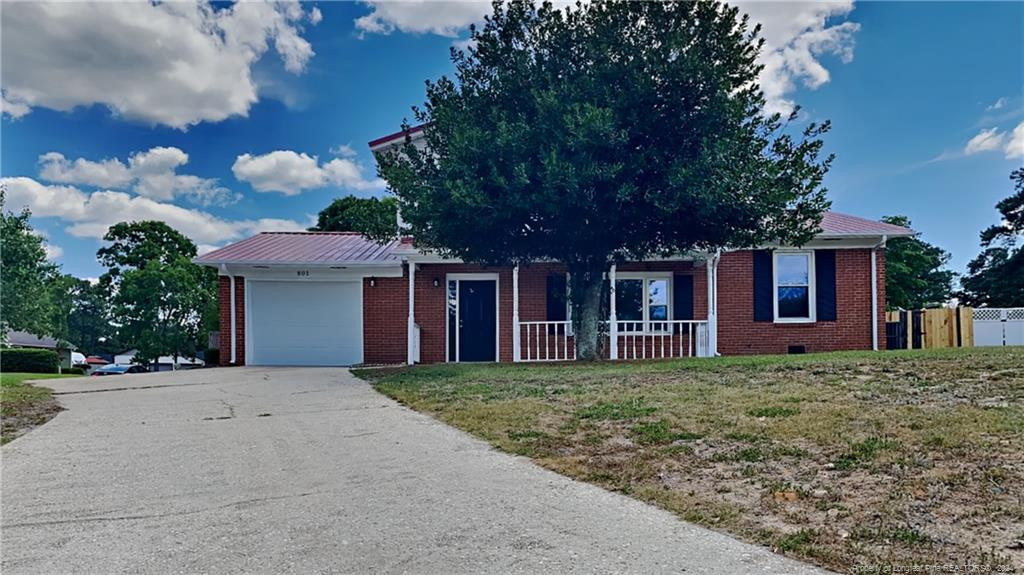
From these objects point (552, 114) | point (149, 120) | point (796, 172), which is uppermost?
point (149, 120)

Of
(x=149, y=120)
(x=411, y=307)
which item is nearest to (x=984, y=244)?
(x=411, y=307)

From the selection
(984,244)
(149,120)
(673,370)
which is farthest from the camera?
(984,244)

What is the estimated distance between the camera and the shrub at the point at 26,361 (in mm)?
19219

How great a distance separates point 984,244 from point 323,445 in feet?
135

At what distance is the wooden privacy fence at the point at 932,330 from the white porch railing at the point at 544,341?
24.9ft

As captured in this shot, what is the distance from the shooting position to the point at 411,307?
15.1 metres

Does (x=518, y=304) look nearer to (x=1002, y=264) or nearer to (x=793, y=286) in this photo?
(x=793, y=286)

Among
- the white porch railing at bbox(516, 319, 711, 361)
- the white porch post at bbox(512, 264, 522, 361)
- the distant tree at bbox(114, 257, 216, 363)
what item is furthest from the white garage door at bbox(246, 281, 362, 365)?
the distant tree at bbox(114, 257, 216, 363)

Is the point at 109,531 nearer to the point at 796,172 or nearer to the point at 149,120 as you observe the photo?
the point at 796,172

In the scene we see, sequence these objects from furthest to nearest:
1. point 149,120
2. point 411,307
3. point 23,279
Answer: point 149,120, point 23,279, point 411,307

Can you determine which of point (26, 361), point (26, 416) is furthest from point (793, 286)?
point (26, 361)

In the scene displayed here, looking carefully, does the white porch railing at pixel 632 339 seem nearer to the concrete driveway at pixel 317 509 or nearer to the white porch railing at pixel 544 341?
the white porch railing at pixel 544 341

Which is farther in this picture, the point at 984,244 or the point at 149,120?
the point at 984,244

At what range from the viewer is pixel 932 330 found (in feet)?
53.7
